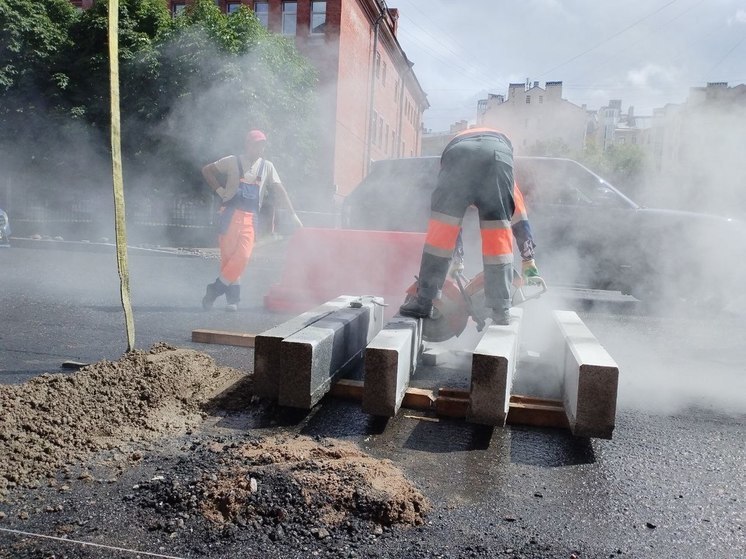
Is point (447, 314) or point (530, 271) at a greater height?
point (530, 271)

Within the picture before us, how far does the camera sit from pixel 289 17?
2352 cm

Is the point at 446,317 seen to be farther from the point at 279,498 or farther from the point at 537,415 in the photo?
the point at 279,498

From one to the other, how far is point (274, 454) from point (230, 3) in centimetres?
2511

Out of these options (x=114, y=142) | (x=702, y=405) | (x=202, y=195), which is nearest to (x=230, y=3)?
(x=202, y=195)

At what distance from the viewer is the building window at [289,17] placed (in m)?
23.4

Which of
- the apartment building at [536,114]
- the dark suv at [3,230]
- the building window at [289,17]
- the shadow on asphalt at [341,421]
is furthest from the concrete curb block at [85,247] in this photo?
the building window at [289,17]

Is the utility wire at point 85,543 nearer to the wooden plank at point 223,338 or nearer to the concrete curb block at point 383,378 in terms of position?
the concrete curb block at point 383,378

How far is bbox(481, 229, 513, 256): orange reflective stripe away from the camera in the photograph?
3.60m

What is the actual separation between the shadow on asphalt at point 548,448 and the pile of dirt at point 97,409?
151 cm

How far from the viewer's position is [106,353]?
423 cm

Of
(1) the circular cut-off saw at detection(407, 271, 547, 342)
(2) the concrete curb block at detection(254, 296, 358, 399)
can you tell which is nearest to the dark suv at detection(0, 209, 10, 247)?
(1) the circular cut-off saw at detection(407, 271, 547, 342)

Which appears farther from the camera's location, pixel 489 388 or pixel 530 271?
pixel 530 271

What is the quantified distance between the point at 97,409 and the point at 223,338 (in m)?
1.81

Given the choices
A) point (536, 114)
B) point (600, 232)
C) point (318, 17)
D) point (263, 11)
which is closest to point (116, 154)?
point (600, 232)
